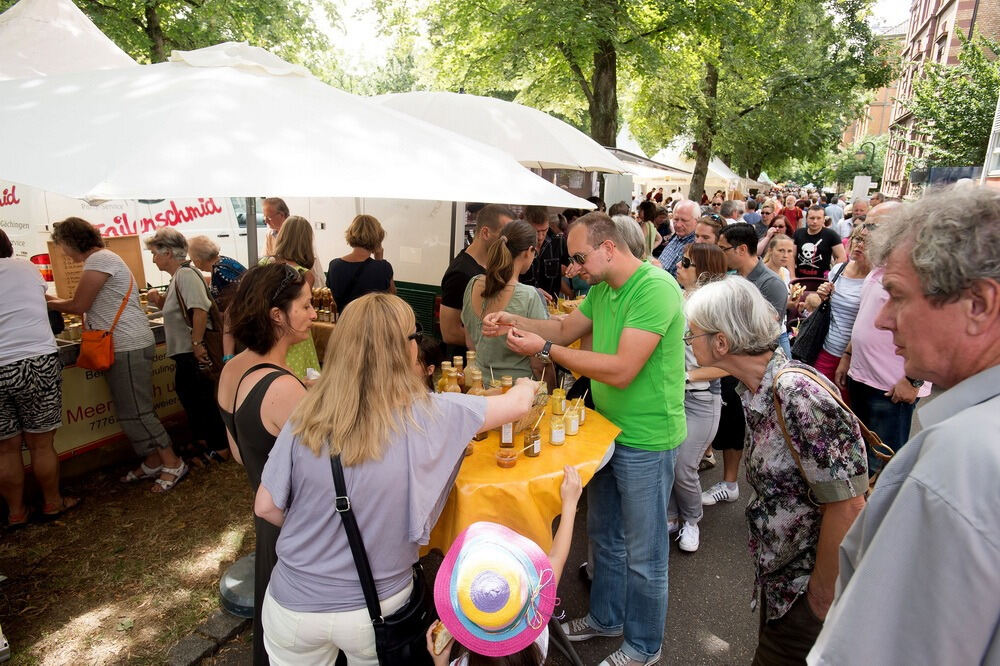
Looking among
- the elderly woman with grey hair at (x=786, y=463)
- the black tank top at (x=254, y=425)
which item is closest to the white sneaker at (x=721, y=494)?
the elderly woman with grey hair at (x=786, y=463)

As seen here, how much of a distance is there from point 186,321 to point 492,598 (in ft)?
12.8

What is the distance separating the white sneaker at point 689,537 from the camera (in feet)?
12.4

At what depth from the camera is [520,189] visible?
262 cm

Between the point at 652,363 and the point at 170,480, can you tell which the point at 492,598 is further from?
the point at 170,480

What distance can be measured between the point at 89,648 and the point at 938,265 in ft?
12.9

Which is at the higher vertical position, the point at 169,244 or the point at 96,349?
the point at 169,244

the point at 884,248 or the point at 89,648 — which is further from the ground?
the point at 884,248

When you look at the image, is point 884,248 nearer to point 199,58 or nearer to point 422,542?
point 422,542

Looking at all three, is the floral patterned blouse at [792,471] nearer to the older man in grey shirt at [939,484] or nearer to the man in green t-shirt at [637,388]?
the man in green t-shirt at [637,388]

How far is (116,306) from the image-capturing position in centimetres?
412

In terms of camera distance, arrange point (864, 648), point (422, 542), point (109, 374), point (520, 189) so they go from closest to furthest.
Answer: point (864, 648) → point (422, 542) → point (520, 189) → point (109, 374)

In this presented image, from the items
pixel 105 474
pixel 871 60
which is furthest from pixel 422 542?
pixel 871 60

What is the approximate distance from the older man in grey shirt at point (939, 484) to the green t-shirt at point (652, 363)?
1378 millimetres

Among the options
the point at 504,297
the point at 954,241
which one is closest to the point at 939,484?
the point at 954,241
